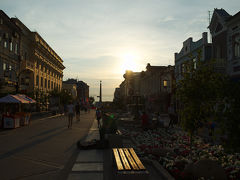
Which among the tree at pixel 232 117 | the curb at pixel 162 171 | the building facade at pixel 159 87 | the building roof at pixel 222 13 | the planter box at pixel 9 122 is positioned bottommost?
the curb at pixel 162 171

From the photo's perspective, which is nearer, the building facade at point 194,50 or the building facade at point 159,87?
the building facade at point 194,50

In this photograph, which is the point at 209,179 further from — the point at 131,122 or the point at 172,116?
the point at 131,122

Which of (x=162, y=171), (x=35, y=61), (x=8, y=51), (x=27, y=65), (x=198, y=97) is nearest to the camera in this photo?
(x=162, y=171)

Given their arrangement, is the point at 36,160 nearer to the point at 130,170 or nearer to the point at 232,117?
the point at 130,170

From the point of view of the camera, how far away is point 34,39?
44.8 metres

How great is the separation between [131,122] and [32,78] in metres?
30.6

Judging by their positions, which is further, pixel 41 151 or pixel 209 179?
pixel 41 151

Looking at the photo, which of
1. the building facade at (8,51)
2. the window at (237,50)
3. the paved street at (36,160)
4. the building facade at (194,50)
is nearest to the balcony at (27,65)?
the building facade at (8,51)

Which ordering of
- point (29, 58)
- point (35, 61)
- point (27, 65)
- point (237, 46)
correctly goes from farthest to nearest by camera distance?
point (35, 61), point (29, 58), point (27, 65), point (237, 46)

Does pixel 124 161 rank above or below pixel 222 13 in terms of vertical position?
below

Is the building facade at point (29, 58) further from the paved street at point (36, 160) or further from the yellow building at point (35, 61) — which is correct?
the paved street at point (36, 160)

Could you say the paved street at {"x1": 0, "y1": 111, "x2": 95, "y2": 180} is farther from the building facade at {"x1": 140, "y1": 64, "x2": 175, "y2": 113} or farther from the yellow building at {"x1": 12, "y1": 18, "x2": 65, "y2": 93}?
the yellow building at {"x1": 12, "y1": 18, "x2": 65, "y2": 93}

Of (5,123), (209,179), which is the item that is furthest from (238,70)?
(5,123)

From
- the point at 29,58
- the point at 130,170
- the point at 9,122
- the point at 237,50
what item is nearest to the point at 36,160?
the point at 130,170
